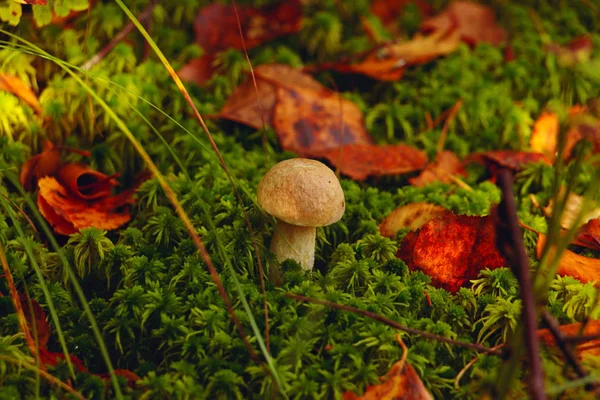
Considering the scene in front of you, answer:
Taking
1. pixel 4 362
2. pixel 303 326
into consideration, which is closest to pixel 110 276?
pixel 4 362

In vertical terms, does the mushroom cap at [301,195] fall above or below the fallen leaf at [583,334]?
above

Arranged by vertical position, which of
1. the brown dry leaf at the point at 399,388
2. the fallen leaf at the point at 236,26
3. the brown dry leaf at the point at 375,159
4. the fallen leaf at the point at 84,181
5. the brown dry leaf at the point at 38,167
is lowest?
the brown dry leaf at the point at 399,388

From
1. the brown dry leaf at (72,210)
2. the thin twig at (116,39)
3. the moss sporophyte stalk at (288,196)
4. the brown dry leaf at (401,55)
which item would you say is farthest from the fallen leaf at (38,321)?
the brown dry leaf at (401,55)

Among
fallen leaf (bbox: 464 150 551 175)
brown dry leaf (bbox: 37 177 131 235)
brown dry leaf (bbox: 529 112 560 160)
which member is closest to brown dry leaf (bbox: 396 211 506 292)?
fallen leaf (bbox: 464 150 551 175)

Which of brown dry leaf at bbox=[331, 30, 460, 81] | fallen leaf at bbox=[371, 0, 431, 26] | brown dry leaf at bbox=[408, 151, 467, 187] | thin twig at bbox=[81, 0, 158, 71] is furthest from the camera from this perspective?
fallen leaf at bbox=[371, 0, 431, 26]

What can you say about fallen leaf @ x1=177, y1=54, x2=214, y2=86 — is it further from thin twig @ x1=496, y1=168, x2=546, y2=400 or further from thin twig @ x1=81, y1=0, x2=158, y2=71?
thin twig @ x1=496, y1=168, x2=546, y2=400

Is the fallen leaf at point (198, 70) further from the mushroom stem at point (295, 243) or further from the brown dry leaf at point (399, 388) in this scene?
the brown dry leaf at point (399, 388)

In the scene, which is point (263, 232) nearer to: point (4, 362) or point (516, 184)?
point (4, 362)
